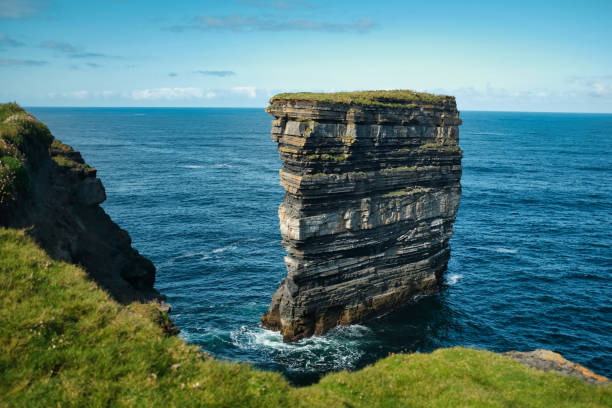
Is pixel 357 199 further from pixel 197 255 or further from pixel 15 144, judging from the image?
pixel 15 144

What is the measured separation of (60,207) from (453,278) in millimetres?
42429

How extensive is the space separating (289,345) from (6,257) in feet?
87.1

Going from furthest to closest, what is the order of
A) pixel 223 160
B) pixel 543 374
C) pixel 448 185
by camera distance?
pixel 223 160, pixel 448 185, pixel 543 374

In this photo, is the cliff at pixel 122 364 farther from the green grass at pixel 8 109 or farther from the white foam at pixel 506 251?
the white foam at pixel 506 251

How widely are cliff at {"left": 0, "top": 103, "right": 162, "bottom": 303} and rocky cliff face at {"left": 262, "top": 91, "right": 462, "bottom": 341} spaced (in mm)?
13524

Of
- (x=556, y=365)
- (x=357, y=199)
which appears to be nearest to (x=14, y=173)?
(x=357, y=199)

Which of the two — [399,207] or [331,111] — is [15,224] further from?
[399,207]

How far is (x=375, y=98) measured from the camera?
3991cm

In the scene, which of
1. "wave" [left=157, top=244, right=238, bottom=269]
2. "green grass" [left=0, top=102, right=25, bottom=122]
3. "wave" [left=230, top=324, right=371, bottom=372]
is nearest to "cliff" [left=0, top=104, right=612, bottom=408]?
"green grass" [left=0, top=102, right=25, bottom=122]

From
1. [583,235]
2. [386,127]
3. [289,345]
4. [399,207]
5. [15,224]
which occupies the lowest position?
[289,345]

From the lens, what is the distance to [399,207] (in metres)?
42.5

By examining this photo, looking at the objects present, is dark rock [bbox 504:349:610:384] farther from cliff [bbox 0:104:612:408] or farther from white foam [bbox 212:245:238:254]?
white foam [bbox 212:245:238:254]

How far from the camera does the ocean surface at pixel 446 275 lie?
37.5 metres

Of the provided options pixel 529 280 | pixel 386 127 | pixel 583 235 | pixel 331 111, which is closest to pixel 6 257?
pixel 331 111
